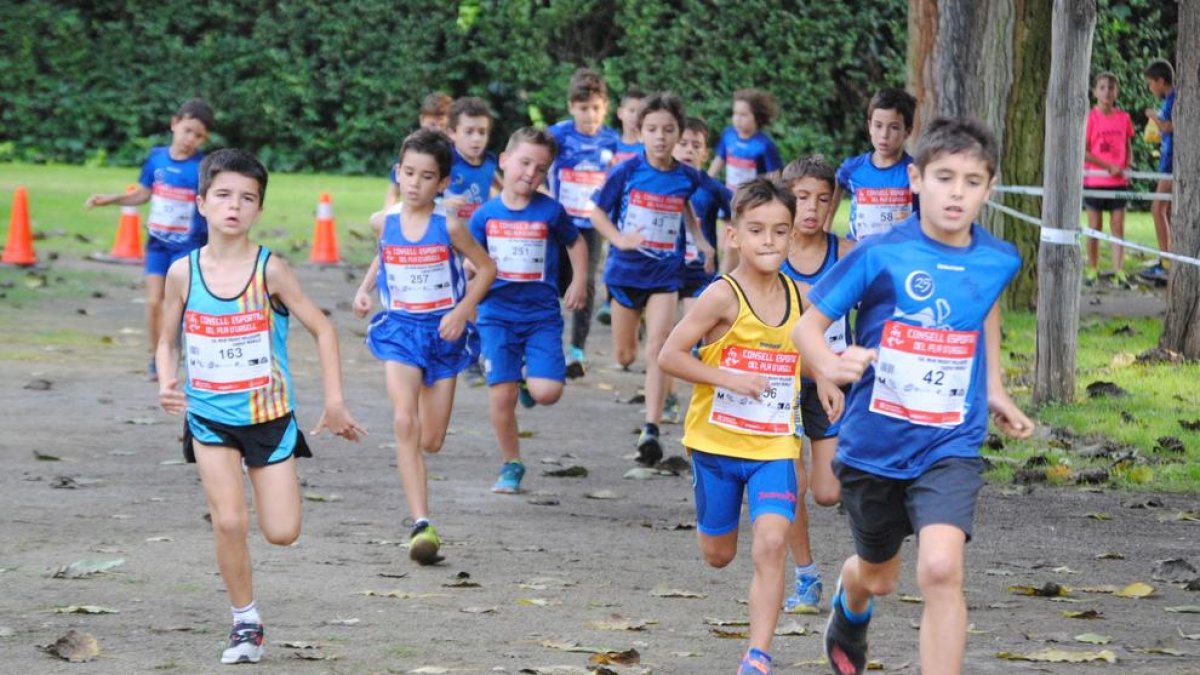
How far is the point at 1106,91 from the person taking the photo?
818 inches

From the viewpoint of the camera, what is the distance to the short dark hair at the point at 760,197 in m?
6.99

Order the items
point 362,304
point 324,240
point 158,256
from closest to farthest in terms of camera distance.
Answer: point 362,304
point 158,256
point 324,240

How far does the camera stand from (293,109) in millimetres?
30641

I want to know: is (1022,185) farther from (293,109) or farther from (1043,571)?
(293,109)

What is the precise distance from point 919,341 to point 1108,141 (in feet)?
49.9

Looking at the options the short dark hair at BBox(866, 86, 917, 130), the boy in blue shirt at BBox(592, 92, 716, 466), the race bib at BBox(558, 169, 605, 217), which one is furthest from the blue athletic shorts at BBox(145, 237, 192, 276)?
the short dark hair at BBox(866, 86, 917, 130)

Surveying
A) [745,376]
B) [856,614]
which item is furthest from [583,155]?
[856,614]

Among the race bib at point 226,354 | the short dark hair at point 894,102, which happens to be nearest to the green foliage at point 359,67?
the short dark hair at point 894,102

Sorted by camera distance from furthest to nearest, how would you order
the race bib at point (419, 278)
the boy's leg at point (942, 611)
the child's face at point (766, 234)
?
1. the race bib at point (419, 278)
2. the child's face at point (766, 234)
3. the boy's leg at point (942, 611)

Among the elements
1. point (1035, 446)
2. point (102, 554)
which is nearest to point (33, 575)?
point (102, 554)

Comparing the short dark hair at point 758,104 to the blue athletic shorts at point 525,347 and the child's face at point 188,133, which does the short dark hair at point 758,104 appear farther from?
the blue athletic shorts at point 525,347

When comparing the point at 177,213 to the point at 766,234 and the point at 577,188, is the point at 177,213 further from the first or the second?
the point at 766,234

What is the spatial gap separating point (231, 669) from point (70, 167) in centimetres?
2483

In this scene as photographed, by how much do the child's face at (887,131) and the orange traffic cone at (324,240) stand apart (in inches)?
396
